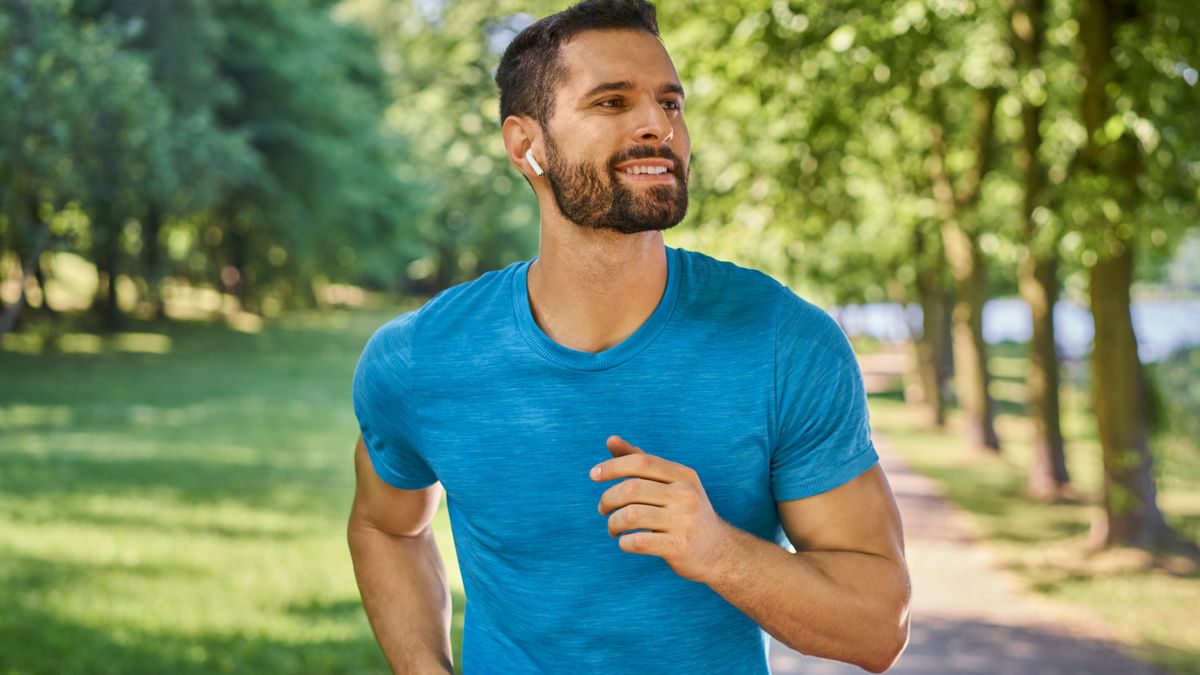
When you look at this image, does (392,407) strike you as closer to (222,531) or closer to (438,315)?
(438,315)

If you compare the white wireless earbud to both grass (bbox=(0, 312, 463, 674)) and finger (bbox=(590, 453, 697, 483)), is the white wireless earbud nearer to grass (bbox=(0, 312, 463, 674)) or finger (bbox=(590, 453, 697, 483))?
finger (bbox=(590, 453, 697, 483))

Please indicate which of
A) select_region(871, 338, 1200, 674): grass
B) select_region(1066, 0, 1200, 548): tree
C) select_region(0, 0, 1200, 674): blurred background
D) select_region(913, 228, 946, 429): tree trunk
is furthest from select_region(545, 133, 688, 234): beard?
select_region(913, 228, 946, 429): tree trunk

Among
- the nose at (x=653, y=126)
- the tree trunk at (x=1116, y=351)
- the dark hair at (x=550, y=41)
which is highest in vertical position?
the dark hair at (x=550, y=41)

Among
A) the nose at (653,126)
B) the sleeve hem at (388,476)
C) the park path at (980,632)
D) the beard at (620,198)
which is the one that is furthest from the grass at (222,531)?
the nose at (653,126)

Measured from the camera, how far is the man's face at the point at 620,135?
6.88ft

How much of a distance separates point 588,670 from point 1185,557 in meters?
10.6

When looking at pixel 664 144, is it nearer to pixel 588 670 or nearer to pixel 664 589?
pixel 664 589

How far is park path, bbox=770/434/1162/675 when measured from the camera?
8.33 metres

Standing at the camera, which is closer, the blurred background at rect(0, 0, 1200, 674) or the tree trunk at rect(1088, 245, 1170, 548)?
the blurred background at rect(0, 0, 1200, 674)

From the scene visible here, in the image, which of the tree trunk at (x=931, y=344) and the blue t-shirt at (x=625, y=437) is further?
the tree trunk at (x=931, y=344)

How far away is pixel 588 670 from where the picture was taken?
7.12 ft

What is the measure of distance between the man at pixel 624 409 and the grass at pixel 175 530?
5.24m

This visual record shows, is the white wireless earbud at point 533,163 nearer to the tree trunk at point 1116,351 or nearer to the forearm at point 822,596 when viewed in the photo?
the forearm at point 822,596

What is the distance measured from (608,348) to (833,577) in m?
0.53
